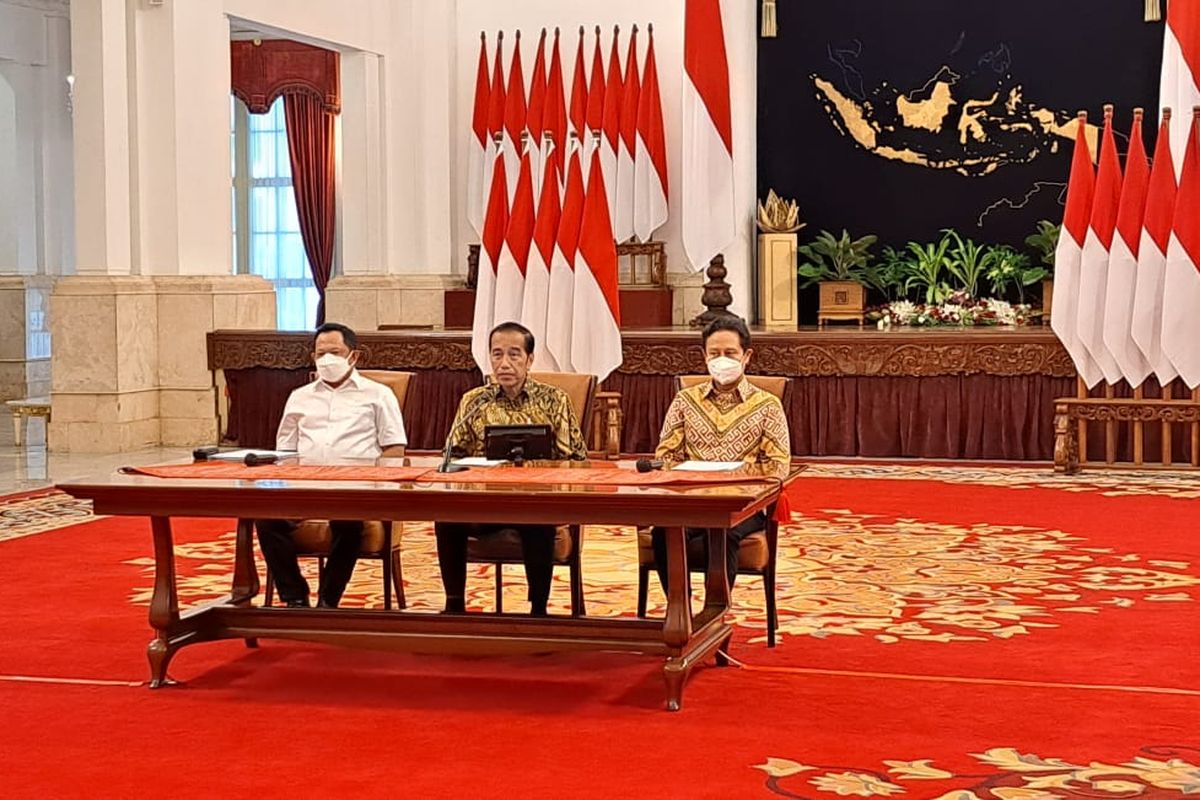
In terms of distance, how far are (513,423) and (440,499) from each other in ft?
4.06

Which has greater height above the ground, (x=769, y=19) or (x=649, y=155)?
(x=769, y=19)

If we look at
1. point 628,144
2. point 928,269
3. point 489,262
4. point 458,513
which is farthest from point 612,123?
point 458,513

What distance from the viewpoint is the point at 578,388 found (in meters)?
6.96

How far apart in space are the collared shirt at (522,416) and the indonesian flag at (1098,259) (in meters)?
6.16

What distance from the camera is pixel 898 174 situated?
1769 centimetres

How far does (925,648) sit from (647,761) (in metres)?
1.81

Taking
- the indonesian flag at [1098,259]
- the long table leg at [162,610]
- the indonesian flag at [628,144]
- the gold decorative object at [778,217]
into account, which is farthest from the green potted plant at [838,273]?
the long table leg at [162,610]

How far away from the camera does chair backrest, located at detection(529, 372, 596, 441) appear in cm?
687

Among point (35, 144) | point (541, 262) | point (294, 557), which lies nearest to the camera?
point (294, 557)

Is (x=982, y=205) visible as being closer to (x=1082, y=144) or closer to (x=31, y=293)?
(x=1082, y=144)

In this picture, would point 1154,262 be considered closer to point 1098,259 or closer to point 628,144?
point 1098,259

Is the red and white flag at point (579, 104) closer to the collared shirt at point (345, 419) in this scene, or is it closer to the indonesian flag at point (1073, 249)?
the indonesian flag at point (1073, 249)

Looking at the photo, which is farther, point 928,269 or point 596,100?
point 928,269

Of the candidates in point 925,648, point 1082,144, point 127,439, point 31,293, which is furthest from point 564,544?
point 31,293
